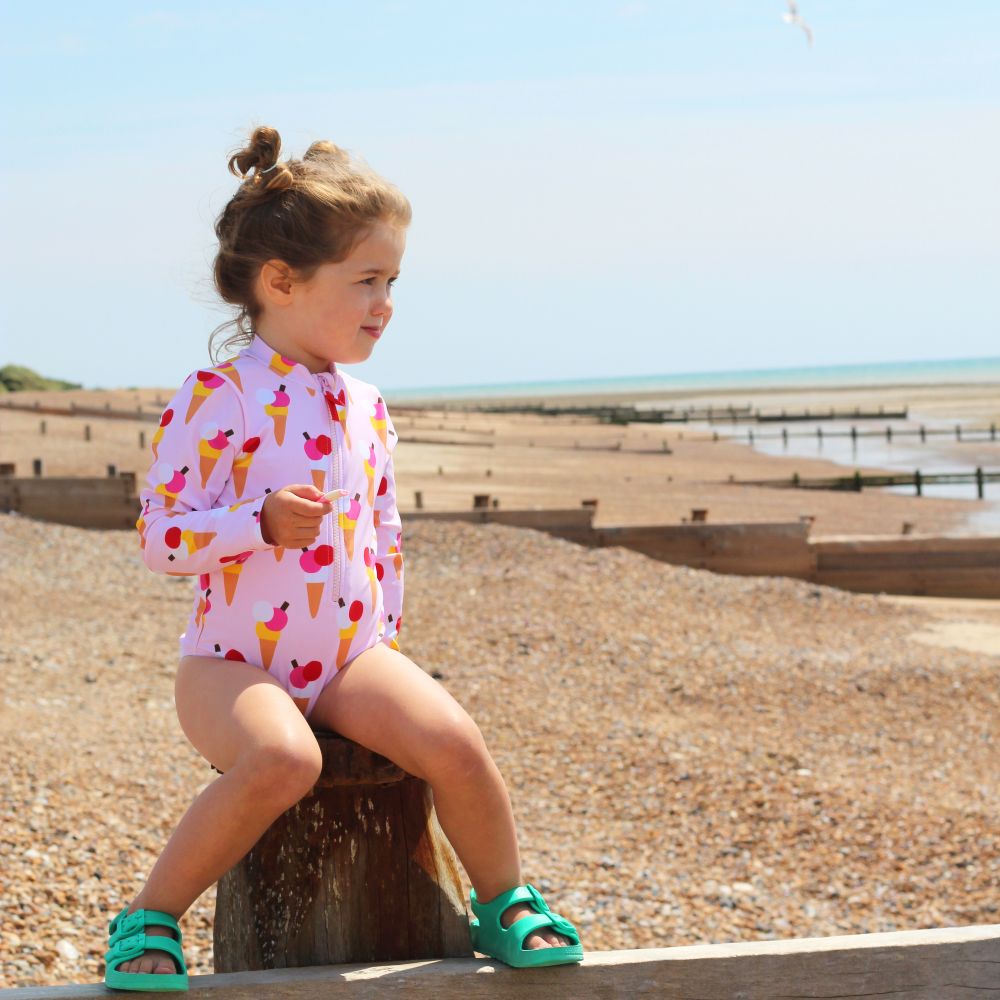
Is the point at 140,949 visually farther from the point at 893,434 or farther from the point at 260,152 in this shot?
the point at 893,434

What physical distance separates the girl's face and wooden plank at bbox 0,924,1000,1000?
1.22 metres

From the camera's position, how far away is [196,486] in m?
2.60

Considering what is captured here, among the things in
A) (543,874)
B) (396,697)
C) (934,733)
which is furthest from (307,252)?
(934,733)

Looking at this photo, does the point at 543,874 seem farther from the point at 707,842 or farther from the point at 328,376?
the point at 328,376

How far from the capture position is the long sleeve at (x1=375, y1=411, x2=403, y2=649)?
112 inches

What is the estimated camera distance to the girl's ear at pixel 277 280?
2.74 m

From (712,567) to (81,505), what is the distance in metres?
6.96

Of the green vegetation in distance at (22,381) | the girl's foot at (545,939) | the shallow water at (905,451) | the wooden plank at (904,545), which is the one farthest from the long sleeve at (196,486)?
the green vegetation in distance at (22,381)

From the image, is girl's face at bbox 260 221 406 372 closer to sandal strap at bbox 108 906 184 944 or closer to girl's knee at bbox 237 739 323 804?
girl's knee at bbox 237 739 323 804

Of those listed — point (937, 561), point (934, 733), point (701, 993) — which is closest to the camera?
point (701, 993)

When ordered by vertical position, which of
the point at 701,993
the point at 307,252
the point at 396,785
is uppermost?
the point at 307,252

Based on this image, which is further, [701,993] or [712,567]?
[712,567]

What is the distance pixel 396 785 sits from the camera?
2.60m

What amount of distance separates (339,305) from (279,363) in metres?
0.17
